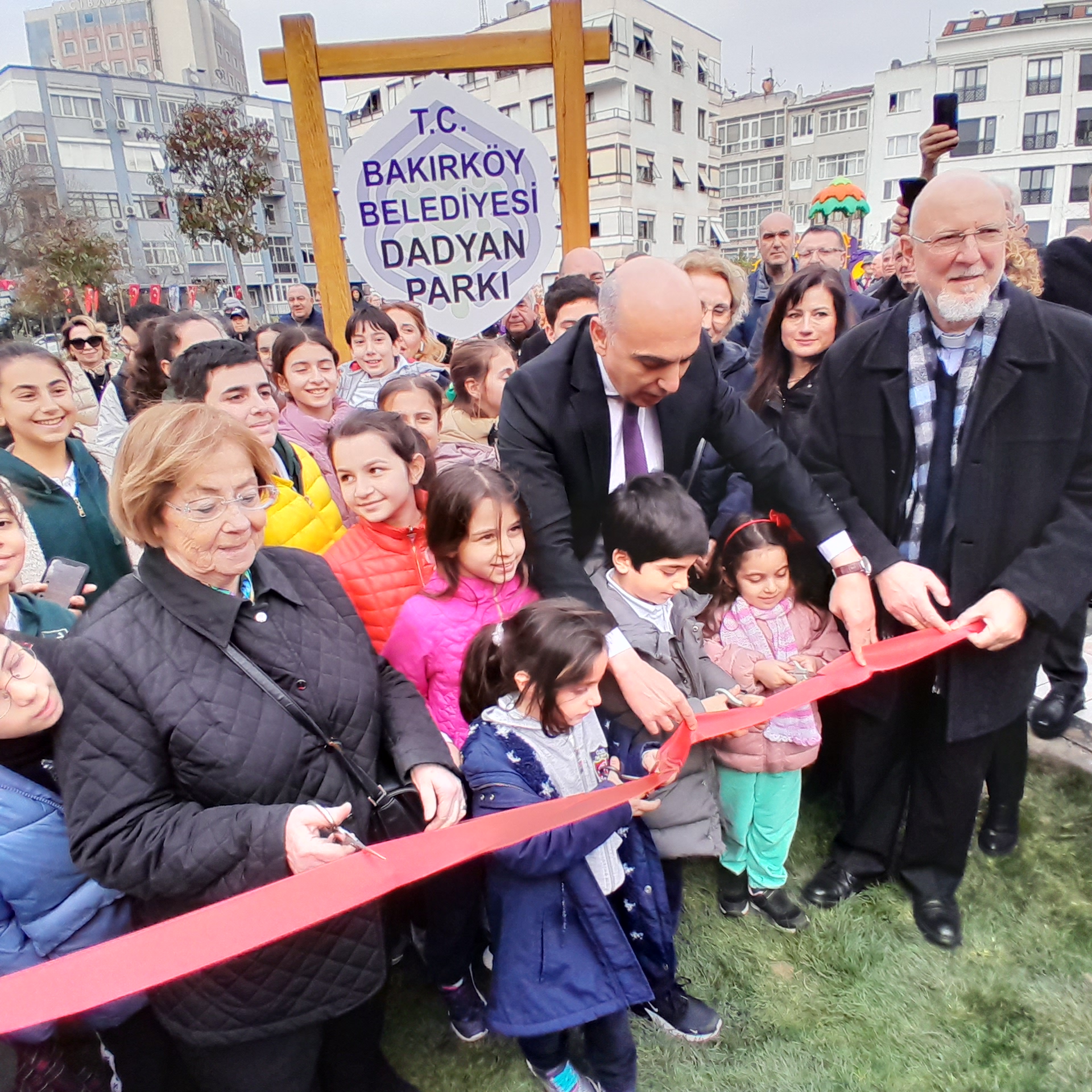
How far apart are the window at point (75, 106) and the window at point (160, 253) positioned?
8168 millimetres

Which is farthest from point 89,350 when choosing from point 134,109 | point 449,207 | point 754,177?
point 754,177

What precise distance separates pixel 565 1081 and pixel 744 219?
203 feet

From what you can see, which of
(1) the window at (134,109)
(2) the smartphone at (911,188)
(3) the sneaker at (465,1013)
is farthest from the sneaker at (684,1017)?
(1) the window at (134,109)

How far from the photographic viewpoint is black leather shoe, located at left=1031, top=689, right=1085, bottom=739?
3.79 meters

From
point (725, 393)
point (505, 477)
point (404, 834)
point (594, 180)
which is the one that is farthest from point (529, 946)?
point (594, 180)

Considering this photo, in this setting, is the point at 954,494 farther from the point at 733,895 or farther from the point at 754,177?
the point at 754,177

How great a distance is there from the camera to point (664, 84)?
3959 centimetres

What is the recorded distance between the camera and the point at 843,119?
5097cm

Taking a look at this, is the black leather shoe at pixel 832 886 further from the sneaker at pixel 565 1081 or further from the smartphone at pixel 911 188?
the smartphone at pixel 911 188

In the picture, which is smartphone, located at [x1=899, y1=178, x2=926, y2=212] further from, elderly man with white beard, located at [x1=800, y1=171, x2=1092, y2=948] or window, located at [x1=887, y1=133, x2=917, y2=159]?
window, located at [x1=887, y1=133, x2=917, y2=159]

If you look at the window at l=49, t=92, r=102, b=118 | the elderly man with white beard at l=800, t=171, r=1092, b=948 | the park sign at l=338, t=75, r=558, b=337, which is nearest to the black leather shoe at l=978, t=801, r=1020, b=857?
the elderly man with white beard at l=800, t=171, r=1092, b=948

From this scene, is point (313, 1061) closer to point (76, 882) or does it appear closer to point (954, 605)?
point (76, 882)

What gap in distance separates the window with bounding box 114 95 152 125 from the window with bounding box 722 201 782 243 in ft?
135

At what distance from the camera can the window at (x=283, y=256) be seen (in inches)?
2072
